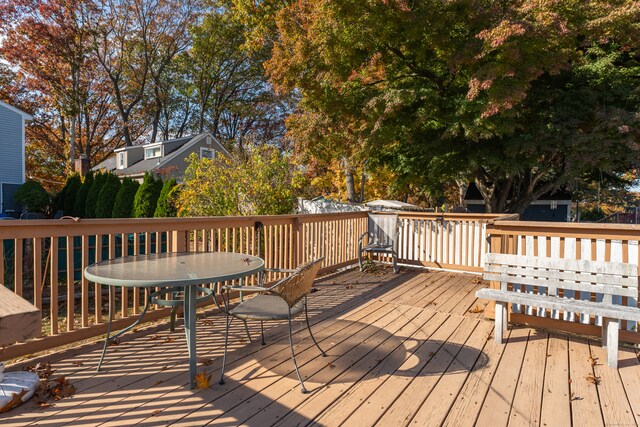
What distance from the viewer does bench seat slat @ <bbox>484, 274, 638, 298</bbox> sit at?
2.86 m

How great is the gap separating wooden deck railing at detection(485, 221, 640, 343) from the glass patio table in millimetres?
2429

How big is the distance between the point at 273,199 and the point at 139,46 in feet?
65.6

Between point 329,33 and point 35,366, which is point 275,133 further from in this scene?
point 35,366

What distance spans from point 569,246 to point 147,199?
39.9 feet

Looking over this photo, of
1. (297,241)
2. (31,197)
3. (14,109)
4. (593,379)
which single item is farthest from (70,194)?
(593,379)

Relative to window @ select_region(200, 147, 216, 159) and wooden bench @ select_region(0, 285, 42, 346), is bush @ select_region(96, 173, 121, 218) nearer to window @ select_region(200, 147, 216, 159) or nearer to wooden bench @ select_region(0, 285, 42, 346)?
window @ select_region(200, 147, 216, 159)

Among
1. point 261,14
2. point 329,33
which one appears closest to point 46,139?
point 261,14

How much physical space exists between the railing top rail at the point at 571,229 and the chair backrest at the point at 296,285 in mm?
2016

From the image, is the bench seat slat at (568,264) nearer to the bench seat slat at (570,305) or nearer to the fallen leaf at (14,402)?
the bench seat slat at (570,305)

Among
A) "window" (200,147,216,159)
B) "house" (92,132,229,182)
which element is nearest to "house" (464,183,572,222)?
"window" (200,147,216,159)

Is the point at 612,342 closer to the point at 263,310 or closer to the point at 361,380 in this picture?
the point at 361,380

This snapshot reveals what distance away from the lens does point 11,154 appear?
14.9m

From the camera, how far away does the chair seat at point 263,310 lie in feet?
8.35

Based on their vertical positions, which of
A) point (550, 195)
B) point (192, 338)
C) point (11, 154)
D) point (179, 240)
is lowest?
point (192, 338)
